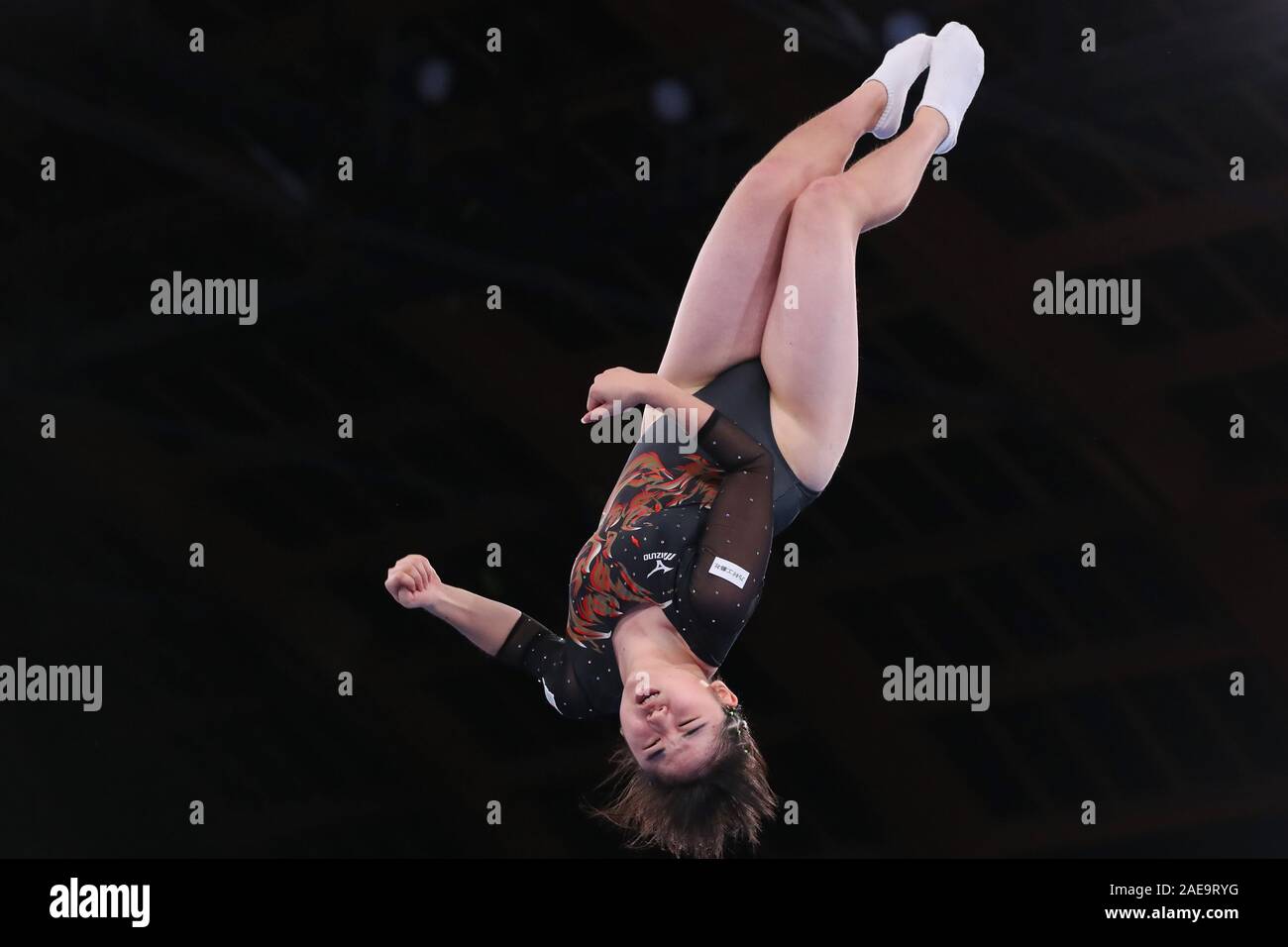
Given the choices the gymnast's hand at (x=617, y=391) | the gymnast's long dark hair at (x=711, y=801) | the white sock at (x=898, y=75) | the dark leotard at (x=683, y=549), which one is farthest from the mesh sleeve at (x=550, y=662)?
the white sock at (x=898, y=75)

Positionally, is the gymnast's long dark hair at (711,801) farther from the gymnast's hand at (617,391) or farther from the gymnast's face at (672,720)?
the gymnast's hand at (617,391)

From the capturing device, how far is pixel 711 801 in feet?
11.8

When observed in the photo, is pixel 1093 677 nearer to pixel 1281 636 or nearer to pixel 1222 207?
pixel 1281 636

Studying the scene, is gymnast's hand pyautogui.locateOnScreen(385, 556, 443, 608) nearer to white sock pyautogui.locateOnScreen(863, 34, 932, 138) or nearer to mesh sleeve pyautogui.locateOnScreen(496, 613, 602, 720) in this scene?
mesh sleeve pyautogui.locateOnScreen(496, 613, 602, 720)

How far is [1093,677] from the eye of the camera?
548 cm

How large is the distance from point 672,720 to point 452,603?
686 millimetres

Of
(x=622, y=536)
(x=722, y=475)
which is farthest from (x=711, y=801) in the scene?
(x=722, y=475)

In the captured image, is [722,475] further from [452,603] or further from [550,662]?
[452,603]

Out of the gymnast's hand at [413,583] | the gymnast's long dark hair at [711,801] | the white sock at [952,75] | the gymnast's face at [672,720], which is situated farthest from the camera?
the white sock at [952,75]

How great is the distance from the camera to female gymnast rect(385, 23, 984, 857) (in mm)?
3525

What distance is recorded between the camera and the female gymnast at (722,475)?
139 inches

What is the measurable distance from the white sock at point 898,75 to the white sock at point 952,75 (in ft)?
0.17

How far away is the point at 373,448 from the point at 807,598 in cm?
174

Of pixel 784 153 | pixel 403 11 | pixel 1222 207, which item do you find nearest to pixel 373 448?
pixel 403 11
